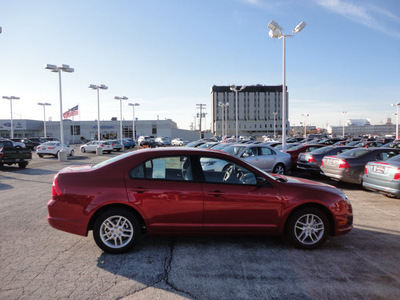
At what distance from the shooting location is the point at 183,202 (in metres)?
4.11

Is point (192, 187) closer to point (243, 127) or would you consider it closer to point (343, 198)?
point (343, 198)

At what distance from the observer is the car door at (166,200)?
13.4ft

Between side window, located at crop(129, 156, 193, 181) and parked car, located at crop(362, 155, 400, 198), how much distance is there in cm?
587

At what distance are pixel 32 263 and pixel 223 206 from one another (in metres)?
2.76

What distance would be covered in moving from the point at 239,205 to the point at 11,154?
49.7 feet

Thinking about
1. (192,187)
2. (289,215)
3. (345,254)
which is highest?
(192,187)

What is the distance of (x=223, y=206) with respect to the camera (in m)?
4.15

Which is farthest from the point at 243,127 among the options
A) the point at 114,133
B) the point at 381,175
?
the point at 381,175

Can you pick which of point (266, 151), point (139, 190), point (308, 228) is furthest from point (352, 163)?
point (139, 190)

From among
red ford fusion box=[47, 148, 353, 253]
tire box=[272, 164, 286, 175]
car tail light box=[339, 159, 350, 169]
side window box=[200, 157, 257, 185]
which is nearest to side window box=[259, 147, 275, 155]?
Result: tire box=[272, 164, 286, 175]

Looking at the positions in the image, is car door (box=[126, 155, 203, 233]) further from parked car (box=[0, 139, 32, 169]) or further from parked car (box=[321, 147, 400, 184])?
parked car (box=[0, 139, 32, 169])

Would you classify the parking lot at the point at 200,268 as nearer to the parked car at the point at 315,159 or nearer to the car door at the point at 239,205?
the car door at the point at 239,205

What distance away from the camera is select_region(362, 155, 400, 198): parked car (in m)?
7.17

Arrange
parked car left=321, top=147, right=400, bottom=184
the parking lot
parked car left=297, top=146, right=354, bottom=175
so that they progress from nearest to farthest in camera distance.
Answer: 1. the parking lot
2. parked car left=321, top=147, right=400, bottom=184
3. parked car left=297, top=146, right=354, bottom=175
